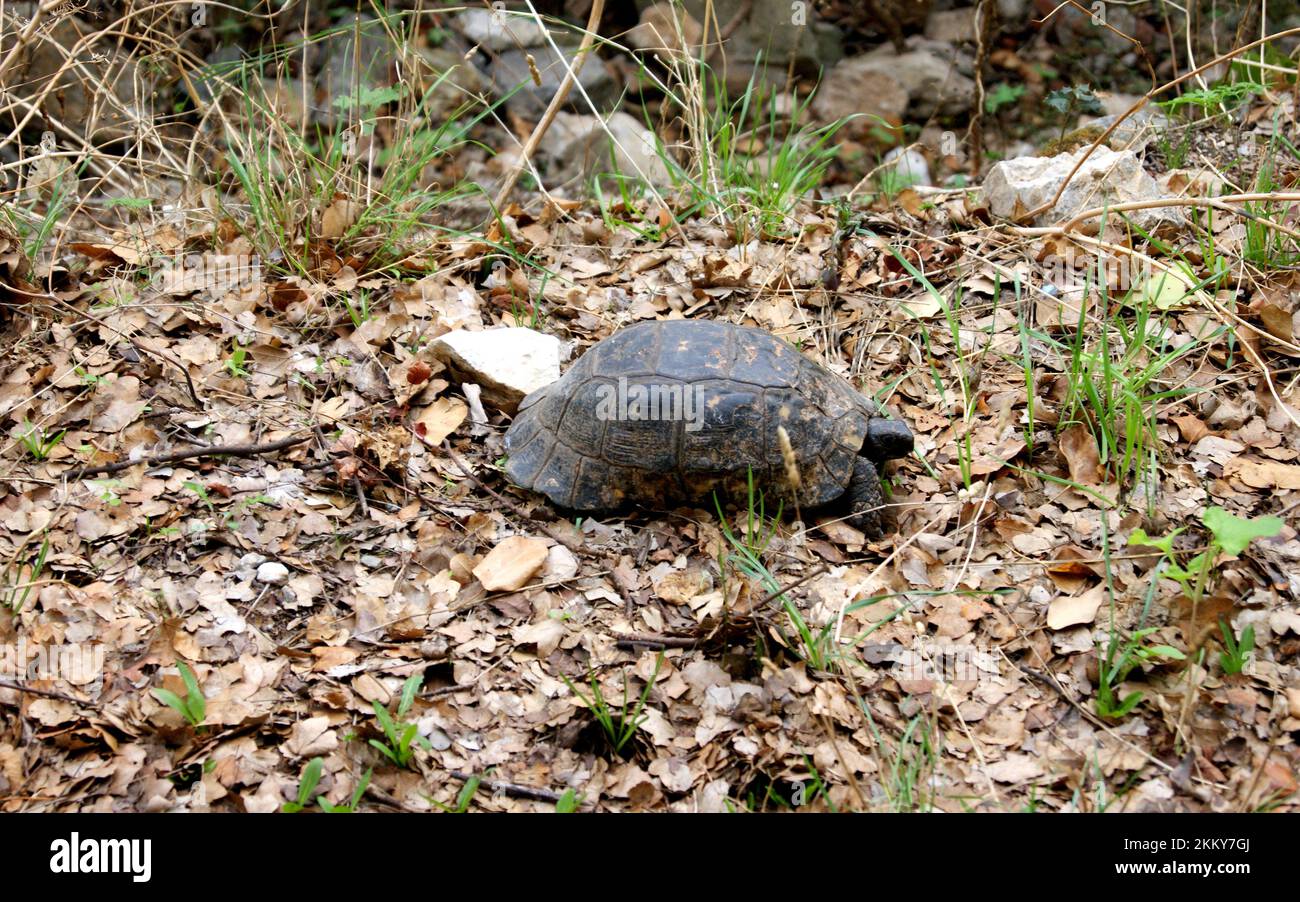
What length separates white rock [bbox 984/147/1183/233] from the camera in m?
4.49

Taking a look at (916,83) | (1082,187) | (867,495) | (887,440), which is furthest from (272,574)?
(916,83)

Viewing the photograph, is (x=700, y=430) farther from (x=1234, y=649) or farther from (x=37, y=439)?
(x=37, y=439)

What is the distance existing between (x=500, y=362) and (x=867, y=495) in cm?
163

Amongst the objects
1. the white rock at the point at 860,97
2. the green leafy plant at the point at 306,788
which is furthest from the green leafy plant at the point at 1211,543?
the white rock at the point at 860,97

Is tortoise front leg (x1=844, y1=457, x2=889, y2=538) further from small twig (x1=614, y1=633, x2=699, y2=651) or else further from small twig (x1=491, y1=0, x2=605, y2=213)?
small twig (x1=491, y1=0, x2=605, y2=213)

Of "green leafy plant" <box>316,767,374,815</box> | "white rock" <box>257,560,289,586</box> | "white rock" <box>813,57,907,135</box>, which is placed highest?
"white rock" <box>813,57,907,135</box>

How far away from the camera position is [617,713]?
9.17 feet

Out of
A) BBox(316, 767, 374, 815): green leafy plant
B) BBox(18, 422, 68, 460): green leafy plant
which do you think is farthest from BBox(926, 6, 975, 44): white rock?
BBox(316, 767, 374, 815): green leafy plant

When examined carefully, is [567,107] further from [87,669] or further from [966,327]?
[87,669]

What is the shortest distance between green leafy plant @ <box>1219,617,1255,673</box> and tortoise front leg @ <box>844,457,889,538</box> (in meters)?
1.13

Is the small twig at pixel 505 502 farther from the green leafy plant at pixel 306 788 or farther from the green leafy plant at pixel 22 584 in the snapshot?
the green leafy plant at pixel 22 584

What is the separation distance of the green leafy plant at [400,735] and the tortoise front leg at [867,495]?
171cm

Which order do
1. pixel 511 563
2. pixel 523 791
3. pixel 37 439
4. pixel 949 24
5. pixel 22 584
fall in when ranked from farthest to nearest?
pixel 949 24 → pixel 37 439 → pixel 511 563 → pixel 22 584 → pixel 523 791
